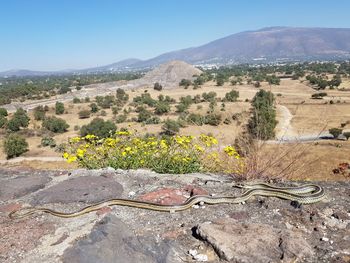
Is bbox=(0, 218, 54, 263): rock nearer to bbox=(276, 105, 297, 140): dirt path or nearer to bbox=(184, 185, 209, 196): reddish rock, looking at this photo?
bbox=(184, 185, 209, 196): reddish rock

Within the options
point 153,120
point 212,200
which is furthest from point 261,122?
point 153,120

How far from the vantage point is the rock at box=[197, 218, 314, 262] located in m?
3.31

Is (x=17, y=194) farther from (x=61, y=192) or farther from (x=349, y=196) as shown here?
(x=349, y=196)

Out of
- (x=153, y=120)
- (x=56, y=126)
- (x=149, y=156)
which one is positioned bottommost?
(x=153, y=120)

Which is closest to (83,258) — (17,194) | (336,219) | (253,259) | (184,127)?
(253,259)

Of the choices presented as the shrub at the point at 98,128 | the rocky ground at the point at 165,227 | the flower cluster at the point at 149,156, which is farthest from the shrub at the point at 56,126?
the rocky ground at the point at 165,227

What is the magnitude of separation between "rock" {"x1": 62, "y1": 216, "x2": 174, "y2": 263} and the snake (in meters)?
0.67

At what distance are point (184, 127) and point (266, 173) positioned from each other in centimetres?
3699

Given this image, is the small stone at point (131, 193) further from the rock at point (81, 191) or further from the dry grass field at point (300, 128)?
the dry grass field at point (300, 128)

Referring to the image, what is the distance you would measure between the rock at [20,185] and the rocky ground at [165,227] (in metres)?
0.01

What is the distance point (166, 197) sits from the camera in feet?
15.4

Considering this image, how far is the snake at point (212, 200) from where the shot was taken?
429 centimetres

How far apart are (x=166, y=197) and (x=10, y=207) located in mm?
1913

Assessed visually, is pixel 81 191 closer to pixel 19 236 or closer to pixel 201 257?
pixel 19 236
